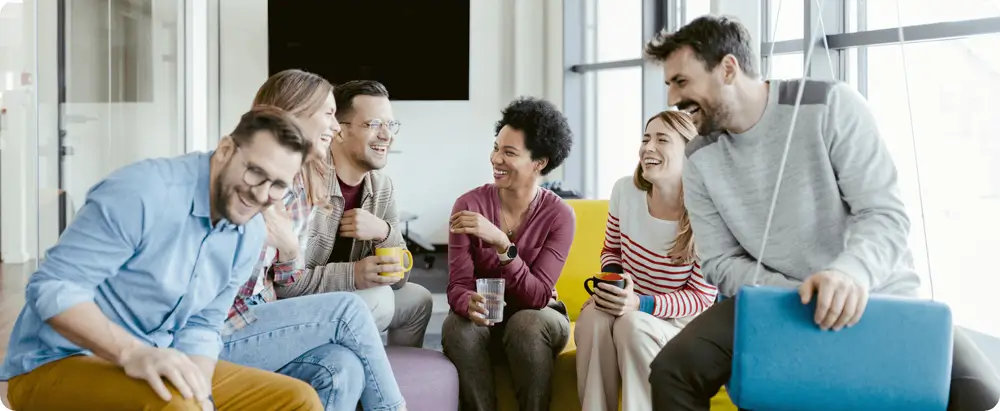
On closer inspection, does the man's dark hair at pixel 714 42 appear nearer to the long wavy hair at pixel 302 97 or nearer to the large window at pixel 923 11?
the large window at pixel 923 11

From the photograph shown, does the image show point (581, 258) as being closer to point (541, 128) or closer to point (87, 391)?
point (541, 128)

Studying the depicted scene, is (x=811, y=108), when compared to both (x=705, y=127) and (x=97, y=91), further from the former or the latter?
(x=97, y=91)

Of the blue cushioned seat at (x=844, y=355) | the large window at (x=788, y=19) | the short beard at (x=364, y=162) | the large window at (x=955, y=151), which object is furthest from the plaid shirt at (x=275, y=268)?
the large window at (x=788, y=19)

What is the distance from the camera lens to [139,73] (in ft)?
15.1

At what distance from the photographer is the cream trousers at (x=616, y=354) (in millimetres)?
2432

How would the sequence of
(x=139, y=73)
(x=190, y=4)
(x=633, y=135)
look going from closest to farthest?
(x=139, y=73)
(x=190, y=4)
(x=633, y=135)

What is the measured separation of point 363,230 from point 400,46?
4.10 metres

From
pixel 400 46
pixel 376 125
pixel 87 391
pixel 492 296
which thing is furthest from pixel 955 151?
pixel 400 46

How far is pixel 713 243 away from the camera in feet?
7.47

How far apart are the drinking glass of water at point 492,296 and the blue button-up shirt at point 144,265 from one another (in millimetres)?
806

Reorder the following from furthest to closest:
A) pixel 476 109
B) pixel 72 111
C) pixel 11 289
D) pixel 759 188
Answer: pixel 476 109 → pixel 72 111 → pixel 11 289 → pixel 759 188

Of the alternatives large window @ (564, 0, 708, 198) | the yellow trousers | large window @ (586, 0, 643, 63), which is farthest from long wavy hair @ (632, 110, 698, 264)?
large window @ (586, 0, 643, 63)

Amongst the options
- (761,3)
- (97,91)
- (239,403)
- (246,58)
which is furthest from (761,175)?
(246,58)

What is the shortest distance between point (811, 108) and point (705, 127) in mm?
240
